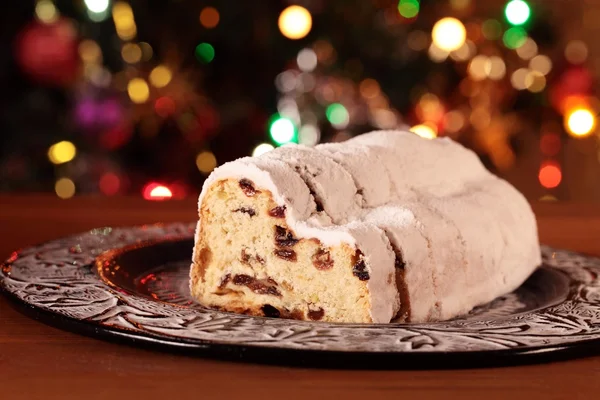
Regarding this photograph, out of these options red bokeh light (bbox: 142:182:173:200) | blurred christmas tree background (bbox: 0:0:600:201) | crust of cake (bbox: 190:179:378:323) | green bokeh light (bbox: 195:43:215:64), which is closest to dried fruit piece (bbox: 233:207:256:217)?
crust of cake (bbox: 190:179:378:323)

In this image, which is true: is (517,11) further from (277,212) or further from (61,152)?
(277,212)

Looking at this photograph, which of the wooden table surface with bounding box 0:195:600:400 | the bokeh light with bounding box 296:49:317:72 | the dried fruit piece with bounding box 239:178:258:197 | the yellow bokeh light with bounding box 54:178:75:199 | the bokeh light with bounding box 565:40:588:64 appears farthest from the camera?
the bokeh light with bounding box 565:40:588:64

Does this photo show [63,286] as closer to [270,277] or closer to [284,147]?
[270,277]

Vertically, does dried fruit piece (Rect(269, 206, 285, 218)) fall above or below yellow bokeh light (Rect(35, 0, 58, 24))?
below

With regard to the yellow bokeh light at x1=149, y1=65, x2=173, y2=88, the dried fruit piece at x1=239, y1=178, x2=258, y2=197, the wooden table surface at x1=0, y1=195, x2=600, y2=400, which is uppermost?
the yellow bokeh light at x1=149, y1=65, x2=173, y2=88

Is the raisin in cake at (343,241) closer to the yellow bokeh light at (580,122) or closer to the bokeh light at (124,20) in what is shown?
the bokeh light at (124,20)

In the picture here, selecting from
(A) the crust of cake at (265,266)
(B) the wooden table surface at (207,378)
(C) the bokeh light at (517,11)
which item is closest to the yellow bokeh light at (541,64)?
(C) the bokeh light at (517,11)

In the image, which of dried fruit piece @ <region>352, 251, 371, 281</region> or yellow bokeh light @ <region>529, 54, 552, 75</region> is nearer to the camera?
dried fruit piece @ <region>352, 251, 371, 281</region>

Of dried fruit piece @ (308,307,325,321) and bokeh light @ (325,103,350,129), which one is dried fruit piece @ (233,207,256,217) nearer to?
dried fruit piece @ (308,307,325,321)
